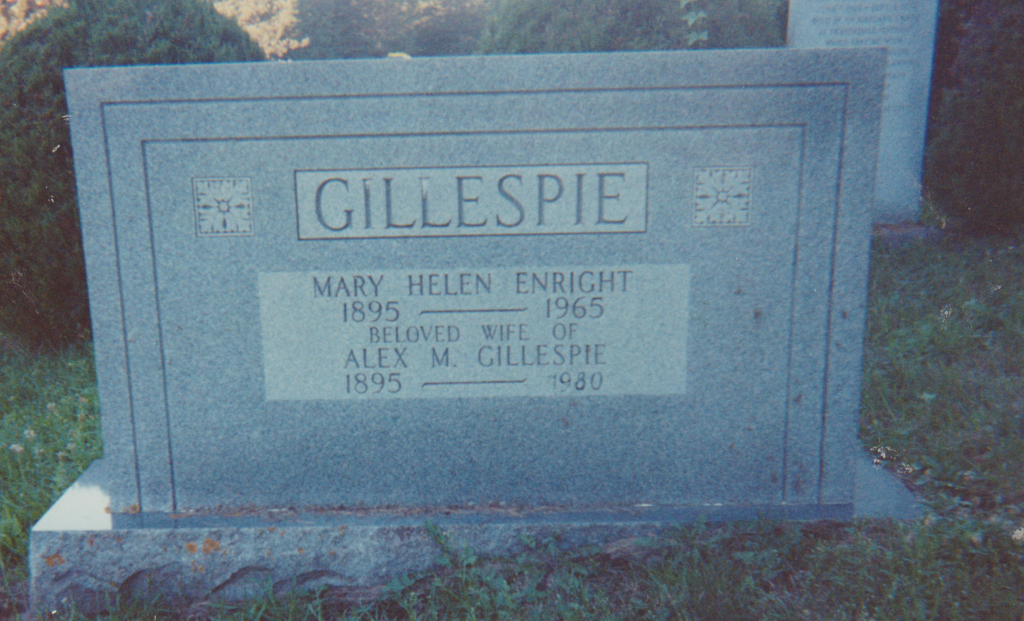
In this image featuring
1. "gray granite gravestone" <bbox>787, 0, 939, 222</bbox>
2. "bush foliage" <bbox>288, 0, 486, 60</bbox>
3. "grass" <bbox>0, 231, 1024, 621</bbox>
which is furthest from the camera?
"bush foliage" <bbox>288, 0, 486, 60</bbox>

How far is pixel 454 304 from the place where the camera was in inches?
90.1

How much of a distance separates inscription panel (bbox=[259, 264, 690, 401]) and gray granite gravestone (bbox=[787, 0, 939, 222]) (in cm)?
541

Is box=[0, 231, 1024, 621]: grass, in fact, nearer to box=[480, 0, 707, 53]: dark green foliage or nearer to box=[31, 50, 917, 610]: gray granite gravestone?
box=[31, 50, 917, 610]: gray granite gravestone

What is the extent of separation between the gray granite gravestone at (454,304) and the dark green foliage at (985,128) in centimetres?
451

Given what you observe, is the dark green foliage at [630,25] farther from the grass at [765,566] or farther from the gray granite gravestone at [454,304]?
the grass at [765,566]

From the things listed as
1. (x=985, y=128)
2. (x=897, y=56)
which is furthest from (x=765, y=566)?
(x=897, y=56)

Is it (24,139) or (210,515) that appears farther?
(24,139)

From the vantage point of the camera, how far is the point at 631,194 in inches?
87.1

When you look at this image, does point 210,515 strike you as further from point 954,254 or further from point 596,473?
point 954,254

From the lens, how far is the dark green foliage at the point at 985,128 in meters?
5.56

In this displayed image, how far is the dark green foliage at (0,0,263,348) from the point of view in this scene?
363cm

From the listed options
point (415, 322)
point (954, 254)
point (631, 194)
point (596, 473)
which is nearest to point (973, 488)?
point (596, 473)

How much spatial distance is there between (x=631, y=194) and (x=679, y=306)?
15.1 inches

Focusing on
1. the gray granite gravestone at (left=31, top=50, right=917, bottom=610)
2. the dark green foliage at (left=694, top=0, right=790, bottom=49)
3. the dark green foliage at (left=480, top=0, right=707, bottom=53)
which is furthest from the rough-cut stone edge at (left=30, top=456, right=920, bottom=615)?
the dark green foliage at (left=694, top=0, right=790, bottom=49)
